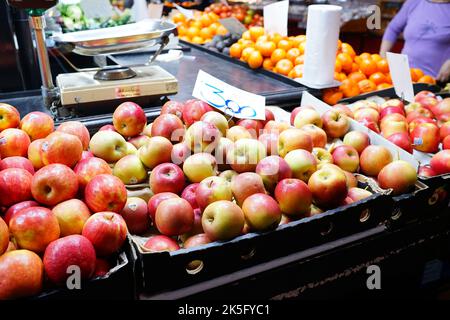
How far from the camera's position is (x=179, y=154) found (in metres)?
1.35

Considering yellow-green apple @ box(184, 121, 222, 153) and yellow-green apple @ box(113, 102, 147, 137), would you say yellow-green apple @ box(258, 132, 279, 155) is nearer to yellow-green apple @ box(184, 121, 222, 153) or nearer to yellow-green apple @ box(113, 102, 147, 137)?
yellow-green apple @ box(184, 121, 222, 153)

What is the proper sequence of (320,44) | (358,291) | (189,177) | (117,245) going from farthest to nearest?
(320,44), (358,291), (189,177), (117,245)

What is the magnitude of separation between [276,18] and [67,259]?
2.49 m

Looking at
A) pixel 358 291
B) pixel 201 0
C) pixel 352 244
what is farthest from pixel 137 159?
pixel 201 0

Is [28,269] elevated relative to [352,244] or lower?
elevated

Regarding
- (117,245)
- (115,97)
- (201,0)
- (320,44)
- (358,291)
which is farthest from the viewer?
(201,0)

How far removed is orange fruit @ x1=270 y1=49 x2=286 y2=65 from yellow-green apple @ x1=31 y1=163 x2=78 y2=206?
1854 millimetres

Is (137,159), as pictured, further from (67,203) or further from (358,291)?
(358,291)

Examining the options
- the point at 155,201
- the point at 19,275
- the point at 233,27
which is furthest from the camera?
the point at 233,27

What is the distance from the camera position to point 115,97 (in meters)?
1.80

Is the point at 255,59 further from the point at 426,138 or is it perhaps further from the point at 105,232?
the point at 105,232

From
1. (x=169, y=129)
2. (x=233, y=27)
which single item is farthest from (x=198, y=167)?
(x=233, y=27)

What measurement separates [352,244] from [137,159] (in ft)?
2.43

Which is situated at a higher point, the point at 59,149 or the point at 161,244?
the point at 59,149
